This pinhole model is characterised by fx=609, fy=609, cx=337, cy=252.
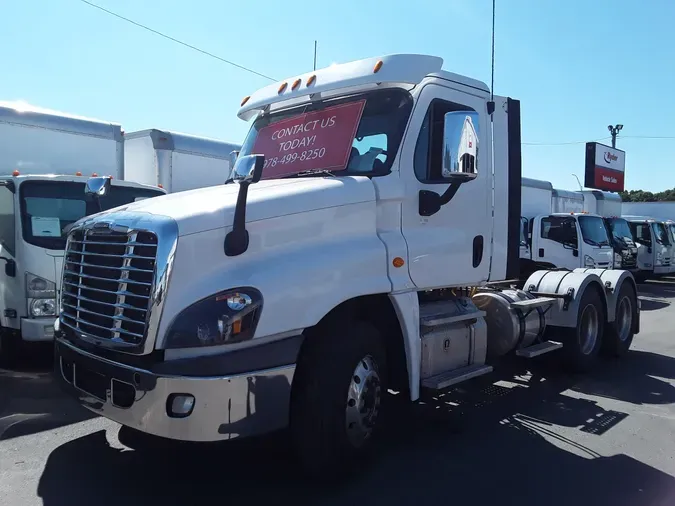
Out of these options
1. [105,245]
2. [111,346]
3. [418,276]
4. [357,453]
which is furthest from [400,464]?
[105,245]

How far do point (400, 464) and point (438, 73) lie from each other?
3.13m

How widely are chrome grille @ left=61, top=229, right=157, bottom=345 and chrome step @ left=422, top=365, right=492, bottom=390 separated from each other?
91.2 inches

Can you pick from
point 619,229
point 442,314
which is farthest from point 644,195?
point 442,314

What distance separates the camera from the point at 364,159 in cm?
470

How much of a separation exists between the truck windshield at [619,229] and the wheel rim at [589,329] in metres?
10.9

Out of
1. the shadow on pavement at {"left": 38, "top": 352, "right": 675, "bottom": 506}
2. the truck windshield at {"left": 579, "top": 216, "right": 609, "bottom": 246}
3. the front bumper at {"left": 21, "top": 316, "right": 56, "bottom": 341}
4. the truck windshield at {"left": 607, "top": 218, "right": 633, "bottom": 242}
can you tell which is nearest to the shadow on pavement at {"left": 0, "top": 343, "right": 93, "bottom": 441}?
the front bumper at {"left": 21, "top": 316, "right": 56, "bottom": 341}

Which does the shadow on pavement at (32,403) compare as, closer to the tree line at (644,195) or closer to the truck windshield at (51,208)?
the truck windshield at (51,208)

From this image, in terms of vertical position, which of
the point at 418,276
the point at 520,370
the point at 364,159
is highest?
the point at 364,159

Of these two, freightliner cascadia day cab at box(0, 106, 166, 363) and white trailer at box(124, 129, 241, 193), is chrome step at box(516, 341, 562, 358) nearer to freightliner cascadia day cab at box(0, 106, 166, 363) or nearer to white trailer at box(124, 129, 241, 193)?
freightliner cascadia day cab at box(0, 106, 166, 363)

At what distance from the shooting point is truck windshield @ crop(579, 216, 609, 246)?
14735 mm

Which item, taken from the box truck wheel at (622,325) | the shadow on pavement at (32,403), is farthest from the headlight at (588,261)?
the shadow on pavement at (32,403)

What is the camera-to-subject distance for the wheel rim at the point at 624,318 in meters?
8.55

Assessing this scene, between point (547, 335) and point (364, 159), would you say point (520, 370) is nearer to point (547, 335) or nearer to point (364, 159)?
point (547, 335)

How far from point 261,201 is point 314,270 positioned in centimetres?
56
